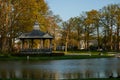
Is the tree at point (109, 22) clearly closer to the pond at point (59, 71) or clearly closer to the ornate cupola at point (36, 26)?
the ornate cupola at point (36, 26)

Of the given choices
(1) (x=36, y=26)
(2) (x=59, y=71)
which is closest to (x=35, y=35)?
(1) (x=36, y=26)

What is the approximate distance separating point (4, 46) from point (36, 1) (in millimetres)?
11772

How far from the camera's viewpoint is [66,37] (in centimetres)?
11881

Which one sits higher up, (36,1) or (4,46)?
(36,1)

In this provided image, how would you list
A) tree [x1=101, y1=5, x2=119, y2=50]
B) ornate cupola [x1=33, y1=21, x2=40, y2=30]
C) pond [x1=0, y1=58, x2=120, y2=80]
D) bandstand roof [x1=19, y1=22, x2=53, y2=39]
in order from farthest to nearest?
tree [x1=101, y1=5, x2=119, y2=50] → ornate cupola [x1=33, y1=21, x2=40, y2=30] → bandstand roof [x1=19, y1=22, x2=53, y2=39] → pond [x1=0, y1=58, x2=120, y2=80]

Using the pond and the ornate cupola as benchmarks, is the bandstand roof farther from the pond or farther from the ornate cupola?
the pond

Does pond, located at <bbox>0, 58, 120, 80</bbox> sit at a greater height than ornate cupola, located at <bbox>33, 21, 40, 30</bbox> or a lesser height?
lesser

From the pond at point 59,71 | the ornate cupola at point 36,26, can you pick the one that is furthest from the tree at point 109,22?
the pond at point 59,71

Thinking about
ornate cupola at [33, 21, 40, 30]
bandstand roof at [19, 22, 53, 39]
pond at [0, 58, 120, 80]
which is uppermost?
ornate cupola at [33, 21, 40, 30]

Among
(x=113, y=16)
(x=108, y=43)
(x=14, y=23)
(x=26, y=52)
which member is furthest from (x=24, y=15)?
(x=108, y=43)

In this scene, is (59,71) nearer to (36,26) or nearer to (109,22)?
(36,26)

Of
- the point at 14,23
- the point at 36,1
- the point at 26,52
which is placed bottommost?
the point at 26,52

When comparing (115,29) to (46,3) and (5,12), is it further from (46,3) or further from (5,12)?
(5,12)

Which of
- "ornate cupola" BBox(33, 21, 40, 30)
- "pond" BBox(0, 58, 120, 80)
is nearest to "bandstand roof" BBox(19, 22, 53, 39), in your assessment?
"ornate cupola" BBox(33, 21, 40, 30)
